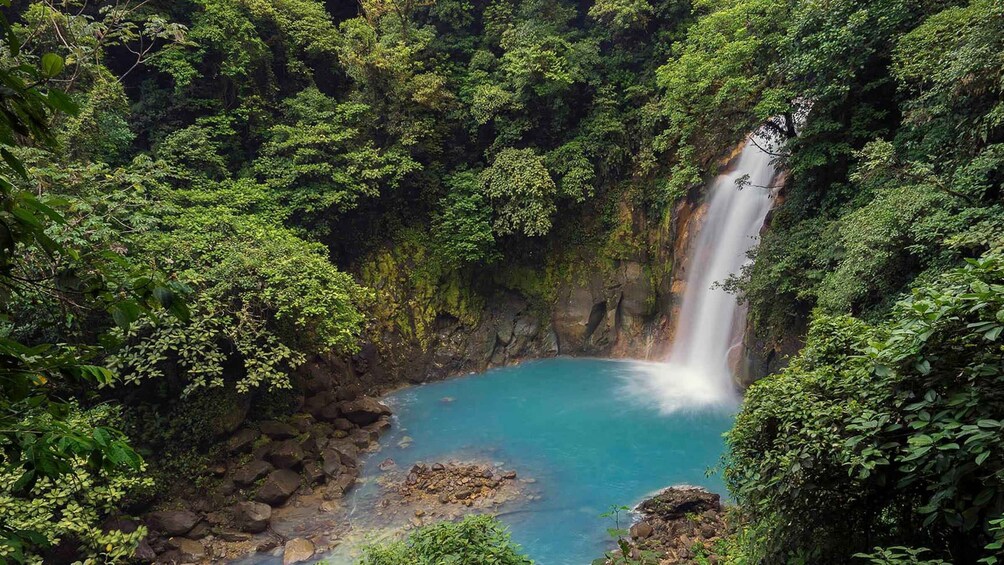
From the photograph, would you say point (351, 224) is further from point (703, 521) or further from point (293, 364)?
point (703, 521)

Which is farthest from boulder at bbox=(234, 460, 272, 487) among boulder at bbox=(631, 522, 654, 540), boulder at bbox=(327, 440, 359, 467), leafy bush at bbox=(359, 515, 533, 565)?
boulder at bbox=(631, 522, 654, 540)

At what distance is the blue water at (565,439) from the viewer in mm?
8039

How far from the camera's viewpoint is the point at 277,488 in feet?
28.0

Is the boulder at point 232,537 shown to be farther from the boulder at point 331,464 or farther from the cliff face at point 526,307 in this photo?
the cliff face at point 526,307

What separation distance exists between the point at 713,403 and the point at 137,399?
1132 centimetres

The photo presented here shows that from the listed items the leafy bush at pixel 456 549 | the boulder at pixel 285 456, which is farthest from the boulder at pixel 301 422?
the leafy bush at pixel 456 549

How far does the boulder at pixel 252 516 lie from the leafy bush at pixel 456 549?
14.1 ft

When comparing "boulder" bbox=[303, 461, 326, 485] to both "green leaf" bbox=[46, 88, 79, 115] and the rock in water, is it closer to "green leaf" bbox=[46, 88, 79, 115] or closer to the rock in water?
the rock in water

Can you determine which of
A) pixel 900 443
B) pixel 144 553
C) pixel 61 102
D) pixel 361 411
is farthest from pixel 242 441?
pixel 900 443

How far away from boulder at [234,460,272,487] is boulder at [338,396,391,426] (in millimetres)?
2315

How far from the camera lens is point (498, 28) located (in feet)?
50.0

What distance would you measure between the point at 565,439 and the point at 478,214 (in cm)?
676

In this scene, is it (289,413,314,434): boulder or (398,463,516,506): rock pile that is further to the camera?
(289,413,314,434): boulder

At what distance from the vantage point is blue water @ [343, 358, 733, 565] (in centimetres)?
804
